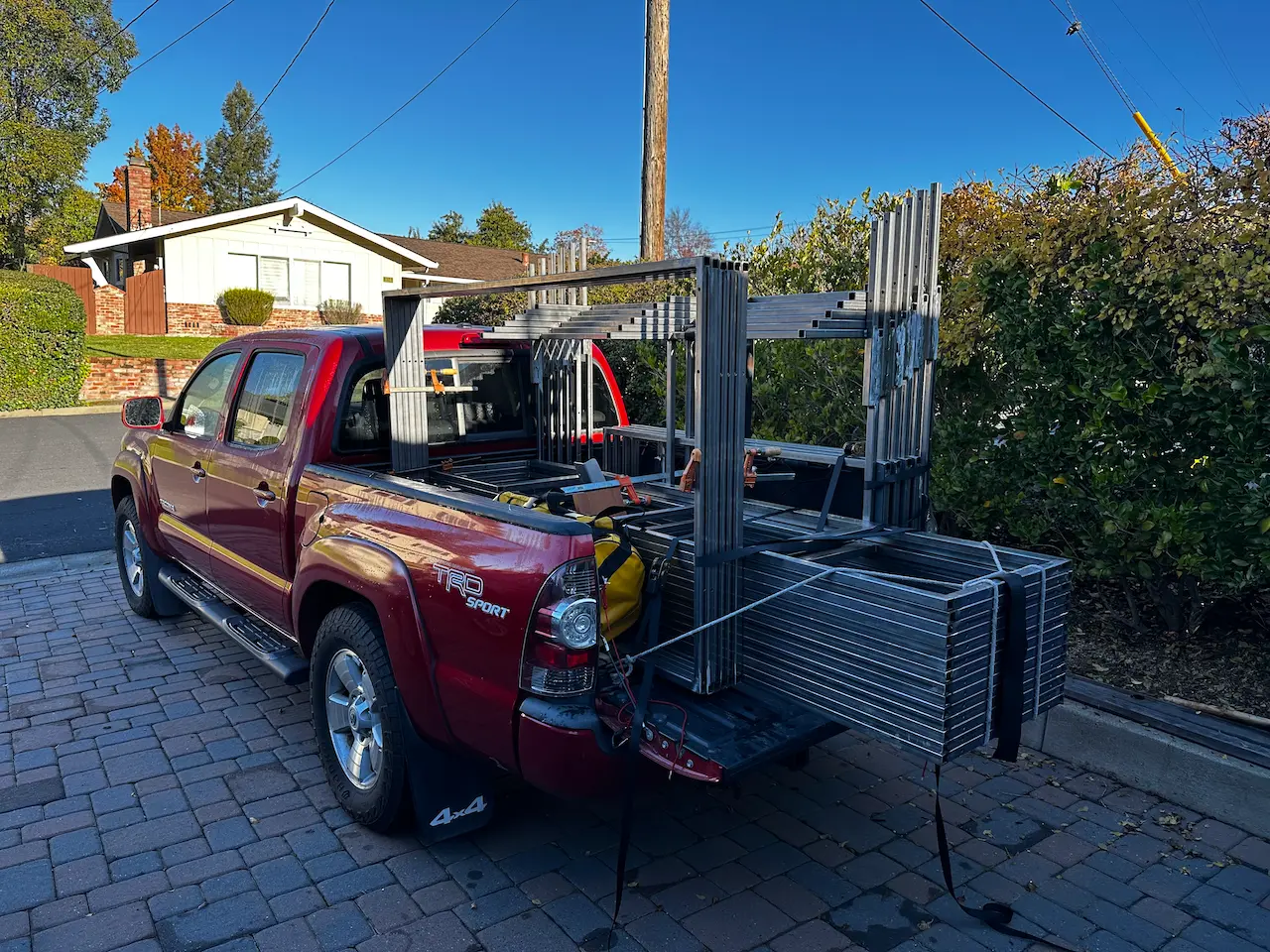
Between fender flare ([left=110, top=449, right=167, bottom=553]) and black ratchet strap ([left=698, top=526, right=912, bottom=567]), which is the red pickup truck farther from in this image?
black ratchet strap ([left=698, top=526, right=912, bottom=567])

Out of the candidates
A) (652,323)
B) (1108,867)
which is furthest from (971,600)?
(652,323)

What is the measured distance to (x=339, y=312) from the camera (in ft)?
93.2

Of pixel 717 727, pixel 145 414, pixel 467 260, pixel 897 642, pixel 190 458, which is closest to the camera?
pixel 897 642

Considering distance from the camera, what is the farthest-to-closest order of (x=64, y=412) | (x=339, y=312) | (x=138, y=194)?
(x=138, y=194), (x=339, y=312), (x=64, y=412)

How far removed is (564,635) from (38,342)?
61.9ft

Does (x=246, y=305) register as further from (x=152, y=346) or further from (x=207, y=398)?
(x=207, y=398)

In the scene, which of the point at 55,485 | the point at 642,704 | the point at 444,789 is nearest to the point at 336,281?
the point at 55,485

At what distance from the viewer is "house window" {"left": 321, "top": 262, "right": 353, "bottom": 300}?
29.5 metres

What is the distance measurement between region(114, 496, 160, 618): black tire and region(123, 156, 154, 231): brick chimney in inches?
1114

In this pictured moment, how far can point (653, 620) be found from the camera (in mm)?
3080

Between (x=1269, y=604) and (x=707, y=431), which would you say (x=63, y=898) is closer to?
(x=707, y=431)

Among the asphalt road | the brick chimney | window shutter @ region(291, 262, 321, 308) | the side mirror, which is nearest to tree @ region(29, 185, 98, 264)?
the brick chimney

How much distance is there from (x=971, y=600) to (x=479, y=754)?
1.69m

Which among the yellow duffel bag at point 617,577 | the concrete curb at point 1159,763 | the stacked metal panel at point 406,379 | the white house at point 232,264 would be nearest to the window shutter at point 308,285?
the white house at point 232,264
